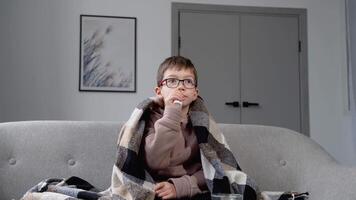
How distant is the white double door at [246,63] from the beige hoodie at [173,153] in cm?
225

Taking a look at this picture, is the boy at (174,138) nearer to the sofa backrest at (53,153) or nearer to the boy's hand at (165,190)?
the boy's hand at (165,190)

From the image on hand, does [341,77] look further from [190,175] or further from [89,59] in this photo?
[190,175]

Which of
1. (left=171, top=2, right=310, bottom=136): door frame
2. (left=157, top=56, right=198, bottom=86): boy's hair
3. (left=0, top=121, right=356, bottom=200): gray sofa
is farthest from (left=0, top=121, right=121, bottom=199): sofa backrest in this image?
(left=171, top=2, right=310, bottom=136): door frame

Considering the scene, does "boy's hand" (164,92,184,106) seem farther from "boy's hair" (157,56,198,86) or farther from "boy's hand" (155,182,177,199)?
"boy's hand" (155,182,177,199)

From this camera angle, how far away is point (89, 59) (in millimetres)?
3641

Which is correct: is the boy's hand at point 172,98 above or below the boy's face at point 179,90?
below

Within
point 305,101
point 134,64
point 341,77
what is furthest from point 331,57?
point 134,64

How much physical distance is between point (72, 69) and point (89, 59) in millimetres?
181

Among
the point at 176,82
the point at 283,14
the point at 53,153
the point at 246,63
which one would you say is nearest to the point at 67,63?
the point at 246,63

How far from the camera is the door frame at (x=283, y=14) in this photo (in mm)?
3799

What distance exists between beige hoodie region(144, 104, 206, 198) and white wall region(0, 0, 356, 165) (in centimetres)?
215

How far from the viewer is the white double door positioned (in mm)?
3828

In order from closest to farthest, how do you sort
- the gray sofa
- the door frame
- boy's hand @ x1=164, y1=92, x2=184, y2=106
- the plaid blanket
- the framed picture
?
the plaid blanket < boy's hand @ x1=164, y1=92, x2=184, y2=106 < the gray sofa < the framed picture < the door frame

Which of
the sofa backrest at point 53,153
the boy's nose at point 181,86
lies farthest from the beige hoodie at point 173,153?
the sofa backrest at point 53,153
